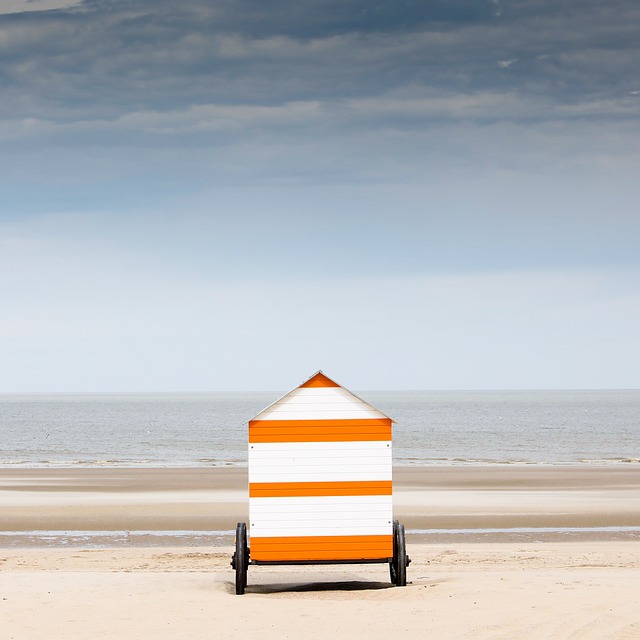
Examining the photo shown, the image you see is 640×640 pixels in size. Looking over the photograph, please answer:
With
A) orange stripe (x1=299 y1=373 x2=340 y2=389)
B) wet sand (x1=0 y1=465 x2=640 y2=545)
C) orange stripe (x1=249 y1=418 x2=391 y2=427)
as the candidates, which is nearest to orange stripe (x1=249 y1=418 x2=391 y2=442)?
orange stripe (x1=249 y1=418 x2=391 y2=427)

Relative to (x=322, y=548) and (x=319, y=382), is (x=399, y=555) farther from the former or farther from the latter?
(x=319, y=382)

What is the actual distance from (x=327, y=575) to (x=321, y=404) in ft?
11.2

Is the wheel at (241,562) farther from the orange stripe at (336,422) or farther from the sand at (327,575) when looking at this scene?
the orange stripe at (336,422)

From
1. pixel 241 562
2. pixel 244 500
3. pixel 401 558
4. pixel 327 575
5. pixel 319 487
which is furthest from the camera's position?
pixel 244 500

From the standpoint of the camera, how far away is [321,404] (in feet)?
35.9

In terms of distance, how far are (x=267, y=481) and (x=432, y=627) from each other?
2.82 metres

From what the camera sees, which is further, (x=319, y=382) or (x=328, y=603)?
(x=319, y=382)

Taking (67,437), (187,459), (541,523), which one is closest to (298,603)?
(541,523)

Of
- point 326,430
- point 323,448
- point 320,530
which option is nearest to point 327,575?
point 320,530

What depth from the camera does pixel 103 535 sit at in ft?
63.1

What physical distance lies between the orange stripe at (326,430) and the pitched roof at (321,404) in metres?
0.06

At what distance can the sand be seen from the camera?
904cm

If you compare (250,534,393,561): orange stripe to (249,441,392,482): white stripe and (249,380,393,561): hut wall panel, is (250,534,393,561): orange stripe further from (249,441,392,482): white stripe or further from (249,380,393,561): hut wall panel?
(249,441,392,482): white stripe

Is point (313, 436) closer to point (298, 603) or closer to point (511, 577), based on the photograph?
point (298, 603)
